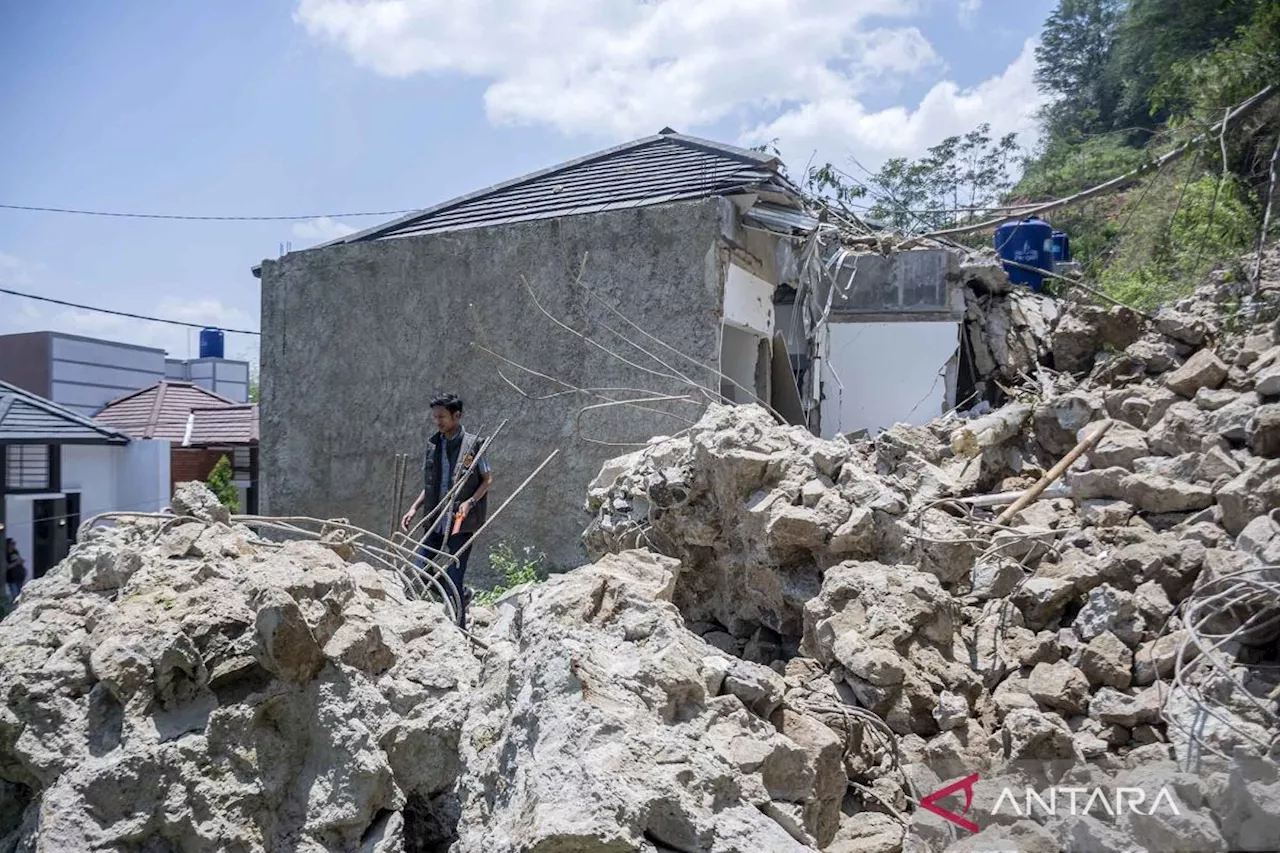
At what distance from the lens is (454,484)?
5430 millimetres

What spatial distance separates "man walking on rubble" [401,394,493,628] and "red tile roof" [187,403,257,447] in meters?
13.0

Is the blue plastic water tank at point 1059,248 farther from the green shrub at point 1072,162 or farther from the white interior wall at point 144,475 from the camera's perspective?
the white interior wall at point 144,475

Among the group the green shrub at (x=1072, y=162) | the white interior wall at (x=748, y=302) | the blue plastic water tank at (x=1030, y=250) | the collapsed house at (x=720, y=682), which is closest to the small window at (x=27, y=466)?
the white interior wall at (x=748, y=302)

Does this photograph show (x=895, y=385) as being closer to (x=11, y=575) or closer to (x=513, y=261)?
(x=513, y=261)

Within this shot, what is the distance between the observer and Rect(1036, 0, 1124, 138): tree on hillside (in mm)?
31641

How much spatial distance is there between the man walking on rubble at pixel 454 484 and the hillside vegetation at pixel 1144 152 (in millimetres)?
3147

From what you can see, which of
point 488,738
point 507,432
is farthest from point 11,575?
point 488,738

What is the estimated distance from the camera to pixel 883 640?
351 centimetres

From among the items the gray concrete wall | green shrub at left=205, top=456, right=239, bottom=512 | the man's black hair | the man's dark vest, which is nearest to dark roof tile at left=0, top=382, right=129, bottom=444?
green shrub at left=205, top=456, right=239, bottom=512

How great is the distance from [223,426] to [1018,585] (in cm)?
1734

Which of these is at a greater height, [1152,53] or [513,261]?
[1152,53]

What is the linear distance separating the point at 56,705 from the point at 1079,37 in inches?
1624

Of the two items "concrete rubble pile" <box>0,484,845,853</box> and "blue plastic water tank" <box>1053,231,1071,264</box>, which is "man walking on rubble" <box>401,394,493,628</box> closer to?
"concrete rubble pile" <box>0,484,845,853</box>

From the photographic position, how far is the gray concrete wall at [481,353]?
7172mm
